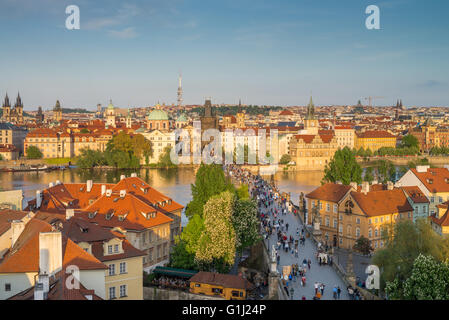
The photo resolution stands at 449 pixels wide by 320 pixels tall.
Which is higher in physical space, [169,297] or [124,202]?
[124,202]

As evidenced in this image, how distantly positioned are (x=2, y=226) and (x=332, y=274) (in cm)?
861

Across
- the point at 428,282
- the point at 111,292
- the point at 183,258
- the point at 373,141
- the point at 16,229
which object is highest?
the point at 373,141

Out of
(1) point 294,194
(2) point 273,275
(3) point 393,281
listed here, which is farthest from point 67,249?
(1) point 294,194

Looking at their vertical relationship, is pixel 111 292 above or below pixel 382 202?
below

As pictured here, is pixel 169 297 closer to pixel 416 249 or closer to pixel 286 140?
pixel 416 249

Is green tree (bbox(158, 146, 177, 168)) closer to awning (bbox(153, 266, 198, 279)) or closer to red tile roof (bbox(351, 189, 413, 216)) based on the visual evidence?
red tile roof (bbox(351, 189, 413, 216))

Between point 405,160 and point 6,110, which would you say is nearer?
point 405,160

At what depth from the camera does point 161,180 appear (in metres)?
51.7

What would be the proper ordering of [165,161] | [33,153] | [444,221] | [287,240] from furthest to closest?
[33,153] → [165,161] → [444,221] → [287,240]

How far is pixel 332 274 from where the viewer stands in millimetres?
14367

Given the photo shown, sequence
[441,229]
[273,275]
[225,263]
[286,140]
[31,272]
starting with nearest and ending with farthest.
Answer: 1. [31,272]
2. [273,275]
3. [225,263]
4. [441,229]
5. [286,140]

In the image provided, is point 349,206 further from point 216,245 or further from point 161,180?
point 161,180

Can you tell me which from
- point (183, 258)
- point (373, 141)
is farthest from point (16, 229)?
point (373, 141)

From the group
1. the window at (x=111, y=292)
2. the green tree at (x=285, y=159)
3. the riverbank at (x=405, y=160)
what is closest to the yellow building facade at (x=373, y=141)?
the riverbank at (x=405, y=160)
